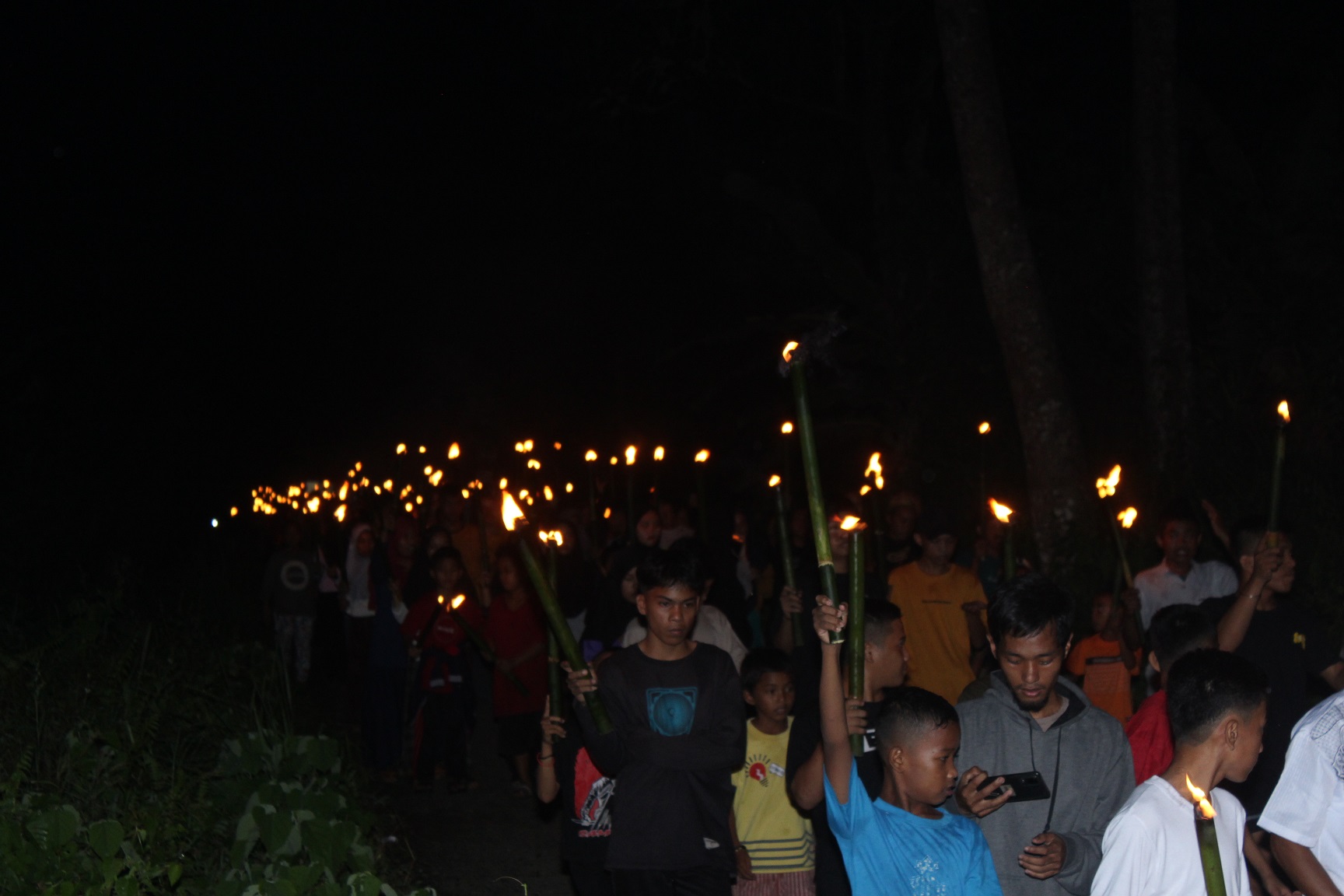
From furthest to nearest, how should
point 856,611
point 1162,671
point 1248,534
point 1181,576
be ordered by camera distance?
point 1181,576, point 1248,534, point 1162,671, point 856,611

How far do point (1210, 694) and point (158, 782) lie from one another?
462 centimetres

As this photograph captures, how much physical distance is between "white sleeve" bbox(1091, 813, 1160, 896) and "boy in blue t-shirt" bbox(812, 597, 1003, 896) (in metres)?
0.43

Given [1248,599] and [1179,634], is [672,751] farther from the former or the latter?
[1248,599]

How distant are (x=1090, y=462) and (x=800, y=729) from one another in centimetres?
1052

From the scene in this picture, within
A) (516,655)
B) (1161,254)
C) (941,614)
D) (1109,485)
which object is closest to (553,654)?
(1109,485)

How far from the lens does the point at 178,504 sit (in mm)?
12578

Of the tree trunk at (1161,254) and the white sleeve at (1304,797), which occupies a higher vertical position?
the tree trunk at (1161,254)

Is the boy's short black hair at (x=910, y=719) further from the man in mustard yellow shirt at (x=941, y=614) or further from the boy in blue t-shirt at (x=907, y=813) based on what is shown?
the man in mustard yellow shirt at (x=941, y=614)

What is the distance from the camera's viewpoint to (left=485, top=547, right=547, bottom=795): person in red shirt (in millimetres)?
8727

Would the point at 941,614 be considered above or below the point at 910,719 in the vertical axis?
above

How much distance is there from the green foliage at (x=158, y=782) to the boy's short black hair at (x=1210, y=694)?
2686 mm

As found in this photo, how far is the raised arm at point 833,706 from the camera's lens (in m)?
3.27

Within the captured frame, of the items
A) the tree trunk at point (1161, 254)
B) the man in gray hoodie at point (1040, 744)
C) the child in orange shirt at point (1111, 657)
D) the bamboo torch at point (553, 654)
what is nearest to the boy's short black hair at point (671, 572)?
the bamboo torch at point (553, 654)

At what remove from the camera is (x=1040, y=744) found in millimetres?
3836
